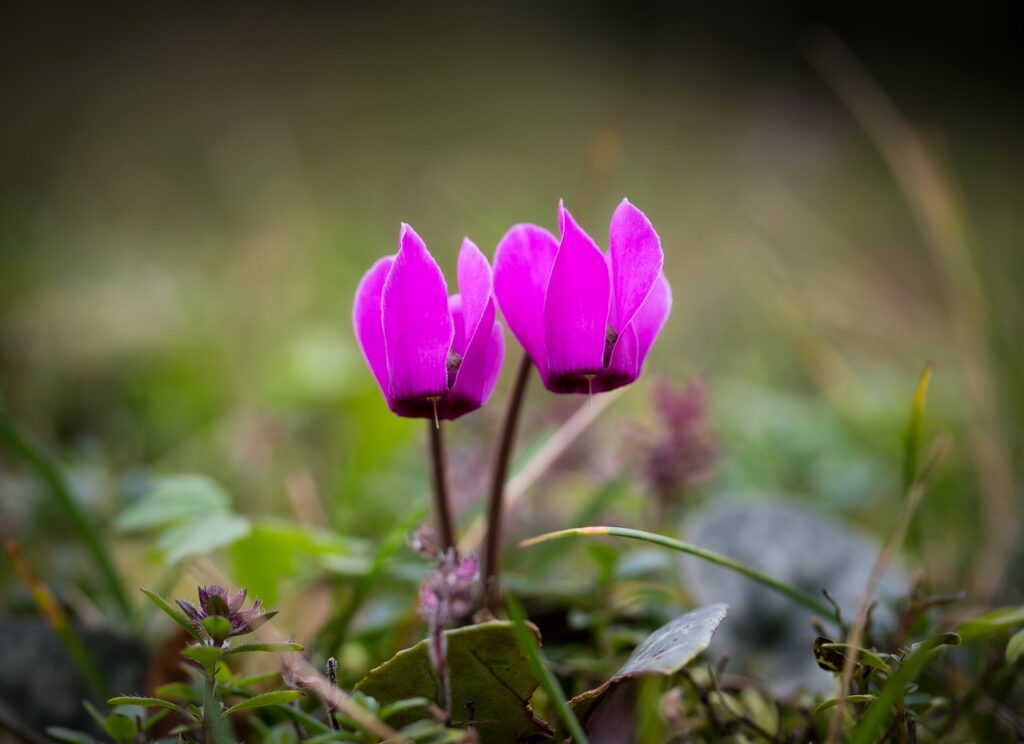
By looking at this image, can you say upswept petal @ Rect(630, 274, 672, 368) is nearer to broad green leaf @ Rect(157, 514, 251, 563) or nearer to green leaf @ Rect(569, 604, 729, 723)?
green leaf @ Rect(569, 604, 729, 723)

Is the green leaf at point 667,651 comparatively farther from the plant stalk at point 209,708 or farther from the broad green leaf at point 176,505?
the broad green leaf at point 176,505

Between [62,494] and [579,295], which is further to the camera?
[62,494]

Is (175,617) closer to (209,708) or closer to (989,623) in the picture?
(209,708)

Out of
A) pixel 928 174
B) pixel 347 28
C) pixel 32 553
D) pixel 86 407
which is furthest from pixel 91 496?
pixel 347 28

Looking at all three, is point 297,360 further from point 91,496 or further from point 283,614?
point 283,614

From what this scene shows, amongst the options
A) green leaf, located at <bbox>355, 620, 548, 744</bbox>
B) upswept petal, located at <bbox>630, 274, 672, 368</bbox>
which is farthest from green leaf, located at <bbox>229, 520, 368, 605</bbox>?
upswept petal, located at <bbox>630, 274, 672, 368</bbox>

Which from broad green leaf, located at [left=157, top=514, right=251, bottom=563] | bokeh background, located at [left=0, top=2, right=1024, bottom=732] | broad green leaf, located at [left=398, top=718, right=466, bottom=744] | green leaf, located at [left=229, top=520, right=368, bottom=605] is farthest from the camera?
bokeh background, located at [left=0, top=2, right=1024, bottom=732]

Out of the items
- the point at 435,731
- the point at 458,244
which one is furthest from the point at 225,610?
the point at 458,244

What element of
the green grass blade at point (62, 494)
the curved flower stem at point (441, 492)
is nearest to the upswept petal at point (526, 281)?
the curved flower stem at point (441, 492)
